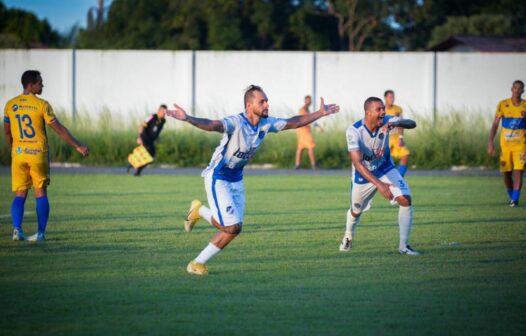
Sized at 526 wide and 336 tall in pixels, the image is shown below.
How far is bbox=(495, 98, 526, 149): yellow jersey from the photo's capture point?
607 inches

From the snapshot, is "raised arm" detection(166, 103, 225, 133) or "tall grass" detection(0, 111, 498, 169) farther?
"tall grass" detection(0, 111, 498, 169)

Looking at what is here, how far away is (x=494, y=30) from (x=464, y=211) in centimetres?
3681

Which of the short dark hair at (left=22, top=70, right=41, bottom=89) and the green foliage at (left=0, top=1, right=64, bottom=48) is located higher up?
the green foliage at (left=0, top=1, right=64, bottom=48)

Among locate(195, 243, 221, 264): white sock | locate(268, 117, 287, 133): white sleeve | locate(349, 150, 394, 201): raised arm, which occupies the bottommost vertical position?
locate(195, 243, 221, 264): white sock

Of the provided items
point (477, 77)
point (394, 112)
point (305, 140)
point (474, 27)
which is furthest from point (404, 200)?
point (474, 27)

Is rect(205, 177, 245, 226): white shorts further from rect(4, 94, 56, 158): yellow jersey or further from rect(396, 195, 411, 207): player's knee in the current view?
rect(4, 94, 56, 158): yellow jersey

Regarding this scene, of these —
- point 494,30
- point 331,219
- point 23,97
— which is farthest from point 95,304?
point 494,30

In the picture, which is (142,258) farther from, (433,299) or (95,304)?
(433,299)

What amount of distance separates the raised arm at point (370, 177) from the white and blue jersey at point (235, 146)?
1.34m

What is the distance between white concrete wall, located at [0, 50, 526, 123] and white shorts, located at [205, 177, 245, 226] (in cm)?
2214

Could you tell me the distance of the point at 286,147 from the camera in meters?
26.5

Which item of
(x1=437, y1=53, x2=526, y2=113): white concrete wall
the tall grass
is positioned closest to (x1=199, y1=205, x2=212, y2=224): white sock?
the tall grass

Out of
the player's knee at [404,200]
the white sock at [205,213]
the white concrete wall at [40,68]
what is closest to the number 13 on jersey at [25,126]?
the white sock at [205,213]

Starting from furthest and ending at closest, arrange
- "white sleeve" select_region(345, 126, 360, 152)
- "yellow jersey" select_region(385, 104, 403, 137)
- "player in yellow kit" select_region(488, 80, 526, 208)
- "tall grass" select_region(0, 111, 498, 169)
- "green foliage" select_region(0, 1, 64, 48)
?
"green foliage" select_region(0, 1, 64, 48), "tall grass" select_region(0, 111, 498, 169), "yellow jersey" select_region(385, 104, 403, 137), "player in yellow kit" select_region(488, 80, 526, 208), "white sleeve" select_region(345, 126, 360, 152)
